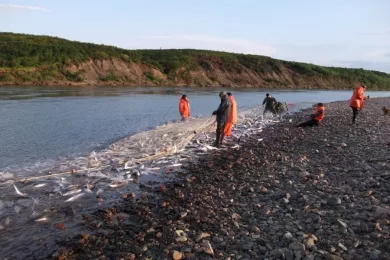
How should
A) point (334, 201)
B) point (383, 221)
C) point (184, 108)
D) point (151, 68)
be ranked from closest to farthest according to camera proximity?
point (383, 221), point (334, 201), point (184, 108), point (151, 68)

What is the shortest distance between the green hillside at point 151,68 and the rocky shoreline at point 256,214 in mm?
52655

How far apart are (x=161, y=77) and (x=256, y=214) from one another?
72.0 m

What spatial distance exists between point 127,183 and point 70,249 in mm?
3906

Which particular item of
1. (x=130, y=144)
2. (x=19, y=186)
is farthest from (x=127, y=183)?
(x=130, y=144)

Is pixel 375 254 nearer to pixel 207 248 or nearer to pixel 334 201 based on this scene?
pixel 334 201

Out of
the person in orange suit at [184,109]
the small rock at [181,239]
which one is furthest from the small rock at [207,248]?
the person in orange suit at [184,109]

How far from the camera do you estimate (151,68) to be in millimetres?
Answer: 78312

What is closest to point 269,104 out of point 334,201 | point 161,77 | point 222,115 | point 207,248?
point 222,115

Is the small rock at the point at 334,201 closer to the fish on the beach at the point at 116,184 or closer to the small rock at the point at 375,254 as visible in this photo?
the small rock at the point at 375,254

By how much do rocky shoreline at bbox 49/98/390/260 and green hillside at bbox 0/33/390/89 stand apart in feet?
173

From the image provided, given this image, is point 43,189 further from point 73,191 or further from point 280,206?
point 280,206

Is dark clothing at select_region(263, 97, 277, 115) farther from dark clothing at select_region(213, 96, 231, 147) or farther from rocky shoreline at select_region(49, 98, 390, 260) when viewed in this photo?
rocky shoreline at select_region(49, 98, 390, 260)

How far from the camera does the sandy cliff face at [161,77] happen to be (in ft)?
196

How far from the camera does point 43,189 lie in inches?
373
